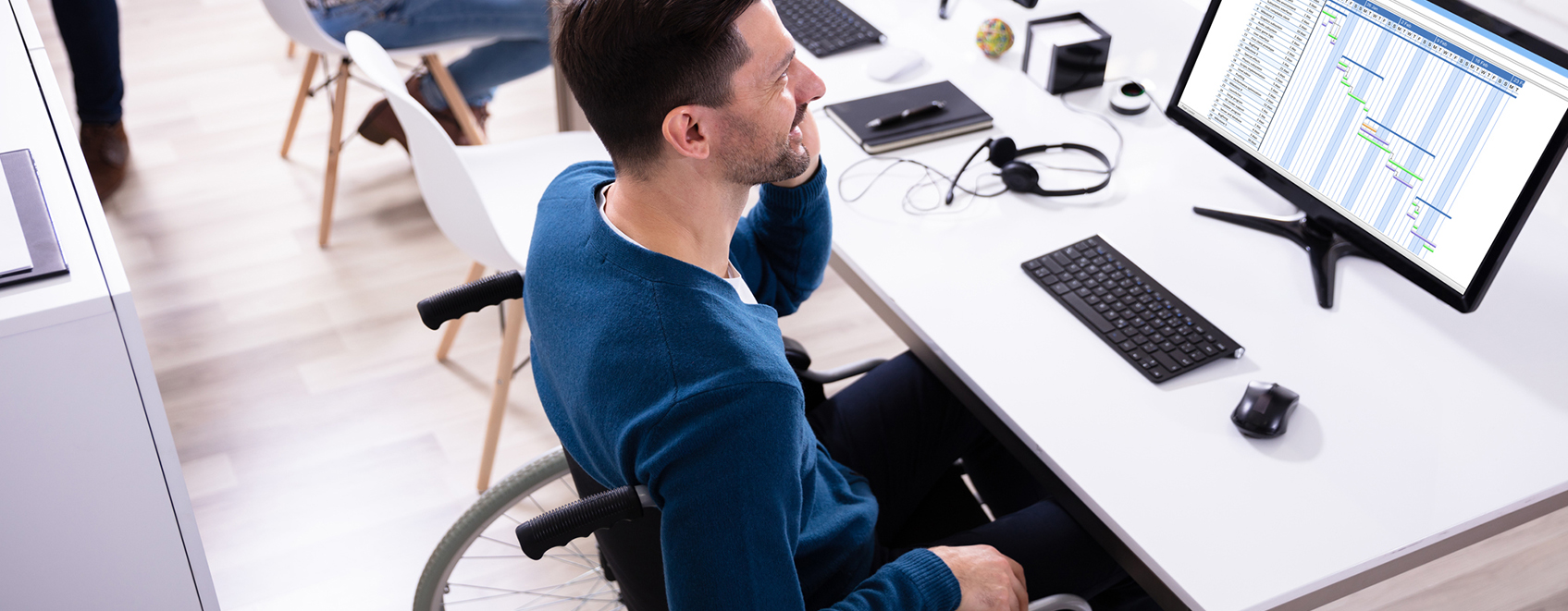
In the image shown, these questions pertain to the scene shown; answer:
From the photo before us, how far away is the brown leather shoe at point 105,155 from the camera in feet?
9.31

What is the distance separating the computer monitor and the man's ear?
0.81m

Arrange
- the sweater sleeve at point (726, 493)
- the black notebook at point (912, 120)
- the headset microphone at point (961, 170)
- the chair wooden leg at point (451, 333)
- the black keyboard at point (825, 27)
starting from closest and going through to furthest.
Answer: the sweater sleeve at point (726, 493) < the headset microphone at point (961, 170) < the black notebook at point (912, 120) < the black keyboard at point (825, 27) < the chair wooden leg at point (451, 333)

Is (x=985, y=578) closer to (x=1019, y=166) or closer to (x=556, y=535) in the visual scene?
(x=556, y=535)

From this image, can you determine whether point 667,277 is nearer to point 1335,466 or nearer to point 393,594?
point 1335,466

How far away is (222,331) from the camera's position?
96.5 inches

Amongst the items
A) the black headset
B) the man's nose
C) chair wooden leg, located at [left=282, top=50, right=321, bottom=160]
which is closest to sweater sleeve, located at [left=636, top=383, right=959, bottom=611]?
the man's nose

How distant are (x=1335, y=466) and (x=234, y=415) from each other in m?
1.97

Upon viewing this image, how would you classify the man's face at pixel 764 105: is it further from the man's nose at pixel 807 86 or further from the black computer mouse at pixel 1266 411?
the black computer mouse at pixel 1266 411

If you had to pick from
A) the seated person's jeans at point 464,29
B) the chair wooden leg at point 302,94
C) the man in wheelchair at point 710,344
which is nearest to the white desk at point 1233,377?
the man in wheelchair at point 710,344

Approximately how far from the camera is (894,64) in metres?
1.89

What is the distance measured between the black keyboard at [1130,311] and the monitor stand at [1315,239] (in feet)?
0.60

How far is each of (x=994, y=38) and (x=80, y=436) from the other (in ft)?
4.74

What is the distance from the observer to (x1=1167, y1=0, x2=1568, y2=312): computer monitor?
1.24 meters

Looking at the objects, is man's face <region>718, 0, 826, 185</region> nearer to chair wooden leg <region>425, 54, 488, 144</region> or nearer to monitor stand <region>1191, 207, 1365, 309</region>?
monitor stand <region>1191, 207, 1365, 309</region>
